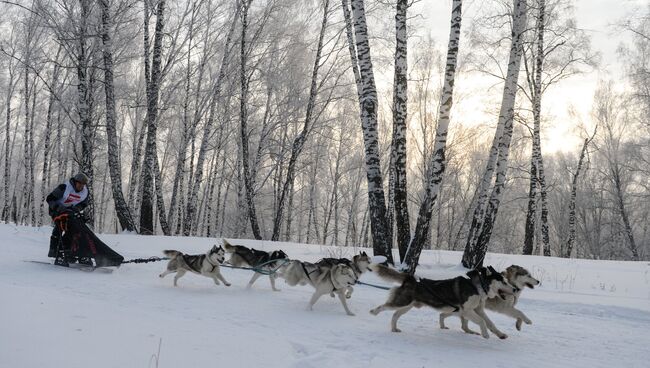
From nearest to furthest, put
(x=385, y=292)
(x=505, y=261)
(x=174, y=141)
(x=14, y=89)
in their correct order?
(x=385, y=292), (x=505, y=261), (x=14, y=89), (x=174, y=141)

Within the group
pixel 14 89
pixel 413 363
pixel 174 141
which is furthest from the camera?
pixel 174 141

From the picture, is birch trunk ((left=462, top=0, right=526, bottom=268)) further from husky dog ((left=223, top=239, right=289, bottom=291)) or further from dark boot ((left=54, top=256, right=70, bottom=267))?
dark boot ((left=54, top=256, right=70, bottom=267))

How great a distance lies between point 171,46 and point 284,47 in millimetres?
4256

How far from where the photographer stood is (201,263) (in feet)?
27.0

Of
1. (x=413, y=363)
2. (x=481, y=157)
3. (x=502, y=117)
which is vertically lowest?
(x=413, y=363)

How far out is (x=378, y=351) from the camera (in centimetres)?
489

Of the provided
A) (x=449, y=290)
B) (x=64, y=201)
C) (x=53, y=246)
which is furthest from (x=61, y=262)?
(x=449, y=290)

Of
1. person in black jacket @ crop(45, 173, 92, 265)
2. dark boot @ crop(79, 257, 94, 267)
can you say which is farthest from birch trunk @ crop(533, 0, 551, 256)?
person in black jacket @ crop(45, 173, 92, 265)

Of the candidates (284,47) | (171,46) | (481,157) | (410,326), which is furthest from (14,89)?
(410,326)

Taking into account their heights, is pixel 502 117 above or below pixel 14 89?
below

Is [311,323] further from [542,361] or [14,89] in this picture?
[14,89]

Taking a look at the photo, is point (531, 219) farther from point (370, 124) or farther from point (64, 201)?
point (64, 201)

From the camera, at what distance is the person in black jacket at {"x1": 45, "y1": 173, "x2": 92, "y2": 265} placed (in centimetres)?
896

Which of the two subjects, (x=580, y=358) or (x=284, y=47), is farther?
(x=284, y=47)
